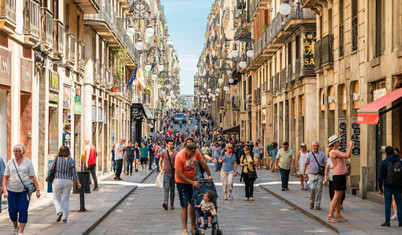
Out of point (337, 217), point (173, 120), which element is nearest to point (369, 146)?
point (337, 217)

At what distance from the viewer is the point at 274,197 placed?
21703 millimetres

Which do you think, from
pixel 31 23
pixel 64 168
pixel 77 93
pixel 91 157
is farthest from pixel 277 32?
pixel 64 168

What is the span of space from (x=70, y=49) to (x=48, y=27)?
443 centimetres

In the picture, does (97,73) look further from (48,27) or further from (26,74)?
(26,74)

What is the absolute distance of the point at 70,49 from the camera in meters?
25.2

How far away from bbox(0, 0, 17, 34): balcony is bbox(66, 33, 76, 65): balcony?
8.29 metres

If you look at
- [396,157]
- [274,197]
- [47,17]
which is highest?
[47,17]

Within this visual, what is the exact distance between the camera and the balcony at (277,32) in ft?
103

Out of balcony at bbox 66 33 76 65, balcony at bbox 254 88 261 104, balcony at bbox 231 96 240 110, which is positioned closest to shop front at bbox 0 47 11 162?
balcony at bbox 66 33 76 65

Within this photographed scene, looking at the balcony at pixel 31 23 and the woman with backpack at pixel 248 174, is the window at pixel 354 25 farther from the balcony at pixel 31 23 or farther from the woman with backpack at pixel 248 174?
the balcony at pixel 31 23

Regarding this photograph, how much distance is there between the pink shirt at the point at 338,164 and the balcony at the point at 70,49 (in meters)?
13.1

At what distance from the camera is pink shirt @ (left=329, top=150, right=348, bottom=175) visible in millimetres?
14242

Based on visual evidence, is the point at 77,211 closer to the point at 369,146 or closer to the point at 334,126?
the point at 369,146

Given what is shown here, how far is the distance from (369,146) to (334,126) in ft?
20.8
